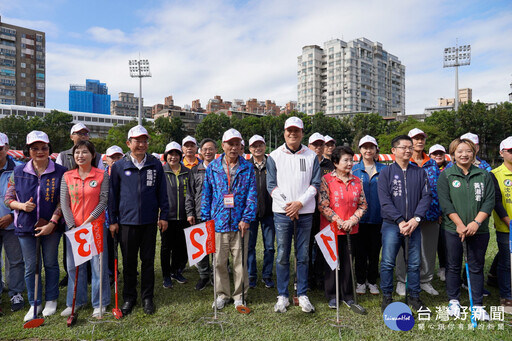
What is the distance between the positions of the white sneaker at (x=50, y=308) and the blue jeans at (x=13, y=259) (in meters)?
0.55

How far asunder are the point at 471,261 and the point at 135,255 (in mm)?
4249

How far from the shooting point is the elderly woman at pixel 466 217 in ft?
13.1

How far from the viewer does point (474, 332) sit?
3.68 m

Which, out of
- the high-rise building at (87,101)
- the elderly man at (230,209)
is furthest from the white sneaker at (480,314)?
the high-rise building at (87,101)

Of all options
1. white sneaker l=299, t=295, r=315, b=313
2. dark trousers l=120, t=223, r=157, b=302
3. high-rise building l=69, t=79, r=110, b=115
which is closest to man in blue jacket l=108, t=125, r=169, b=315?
dark trousers l=120, t=223, r=157, b=302

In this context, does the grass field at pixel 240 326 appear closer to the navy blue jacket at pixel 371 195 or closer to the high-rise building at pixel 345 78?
the navy blue jacket at pixel 371 195

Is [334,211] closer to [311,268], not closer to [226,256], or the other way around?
[311,268]

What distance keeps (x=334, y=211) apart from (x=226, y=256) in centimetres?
156

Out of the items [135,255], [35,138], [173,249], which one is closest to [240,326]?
[135,255]

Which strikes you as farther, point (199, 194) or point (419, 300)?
point (199, 194)

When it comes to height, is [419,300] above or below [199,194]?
below

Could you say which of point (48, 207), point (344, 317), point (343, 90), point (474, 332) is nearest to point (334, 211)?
point (344, 317)

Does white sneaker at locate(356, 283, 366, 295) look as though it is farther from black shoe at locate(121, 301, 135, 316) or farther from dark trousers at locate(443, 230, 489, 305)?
black shoe at locate(121, 301, 135, 316)

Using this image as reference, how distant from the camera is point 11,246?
175 inches
